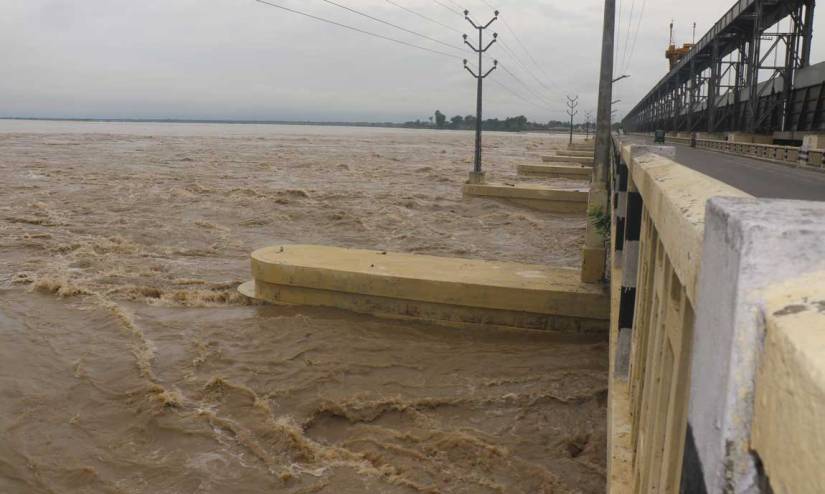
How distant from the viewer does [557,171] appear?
108ft

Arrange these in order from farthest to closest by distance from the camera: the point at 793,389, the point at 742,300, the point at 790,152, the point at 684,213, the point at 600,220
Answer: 1. the point at 790,152
2. the point at 600,220
3. the point at 684,213
4. the point at 742,300
5. the point at 793,389

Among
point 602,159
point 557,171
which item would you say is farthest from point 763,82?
point 602,159

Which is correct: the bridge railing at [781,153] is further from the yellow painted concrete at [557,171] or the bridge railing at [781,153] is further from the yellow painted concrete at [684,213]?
the yellow painted concrete at [684,213]

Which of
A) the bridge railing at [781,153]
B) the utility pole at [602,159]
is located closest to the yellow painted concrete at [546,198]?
the bridge railing at [781,153]

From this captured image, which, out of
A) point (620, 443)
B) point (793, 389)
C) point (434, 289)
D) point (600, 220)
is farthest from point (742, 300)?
point (600, 220)

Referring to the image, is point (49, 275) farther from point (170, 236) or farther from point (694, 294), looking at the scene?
point (694, 294)

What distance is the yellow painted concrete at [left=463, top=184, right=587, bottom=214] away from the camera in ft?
68.0

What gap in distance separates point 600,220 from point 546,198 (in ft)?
42.5

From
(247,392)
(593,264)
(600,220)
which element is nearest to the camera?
(247,392)

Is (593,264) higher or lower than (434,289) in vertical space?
Answer: higher

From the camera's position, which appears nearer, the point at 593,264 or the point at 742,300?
the point at 742,300

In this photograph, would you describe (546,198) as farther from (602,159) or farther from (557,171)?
(557,171)

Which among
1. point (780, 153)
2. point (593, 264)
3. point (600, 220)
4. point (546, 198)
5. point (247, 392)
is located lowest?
point (247, 392)

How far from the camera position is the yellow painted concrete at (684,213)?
1.31 metres
